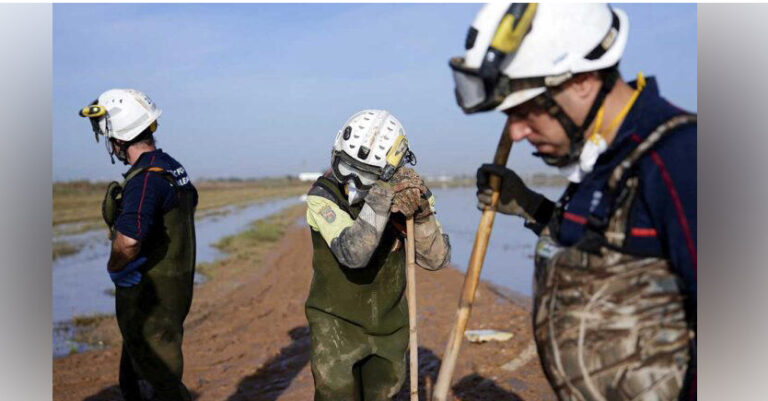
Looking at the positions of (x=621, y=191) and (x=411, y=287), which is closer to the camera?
(x=621, y=191)

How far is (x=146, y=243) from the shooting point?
462 centimetres

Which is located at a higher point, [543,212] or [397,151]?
[543,212]

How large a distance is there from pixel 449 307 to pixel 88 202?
35.8 m

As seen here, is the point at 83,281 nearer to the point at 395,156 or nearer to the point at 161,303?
the point at 161,303

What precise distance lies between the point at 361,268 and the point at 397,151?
0.73m

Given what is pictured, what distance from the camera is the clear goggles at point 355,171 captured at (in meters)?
4.12

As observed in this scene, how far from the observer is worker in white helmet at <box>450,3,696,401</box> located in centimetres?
200

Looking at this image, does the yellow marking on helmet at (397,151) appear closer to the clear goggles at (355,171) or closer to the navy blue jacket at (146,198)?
the clear goggles at (355,171)

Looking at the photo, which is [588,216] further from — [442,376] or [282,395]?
[282,395]

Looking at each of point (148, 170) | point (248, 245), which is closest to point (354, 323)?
point (148, 170)

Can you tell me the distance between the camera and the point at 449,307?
11320 mm

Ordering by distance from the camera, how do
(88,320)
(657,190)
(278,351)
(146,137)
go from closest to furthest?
(657,190) < (146,137) < (278,351) < (88,320)

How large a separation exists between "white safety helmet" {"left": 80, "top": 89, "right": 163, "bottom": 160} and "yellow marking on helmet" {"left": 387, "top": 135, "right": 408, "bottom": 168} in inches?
71.9

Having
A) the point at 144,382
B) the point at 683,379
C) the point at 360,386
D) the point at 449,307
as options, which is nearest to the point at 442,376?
the point at 683,379
